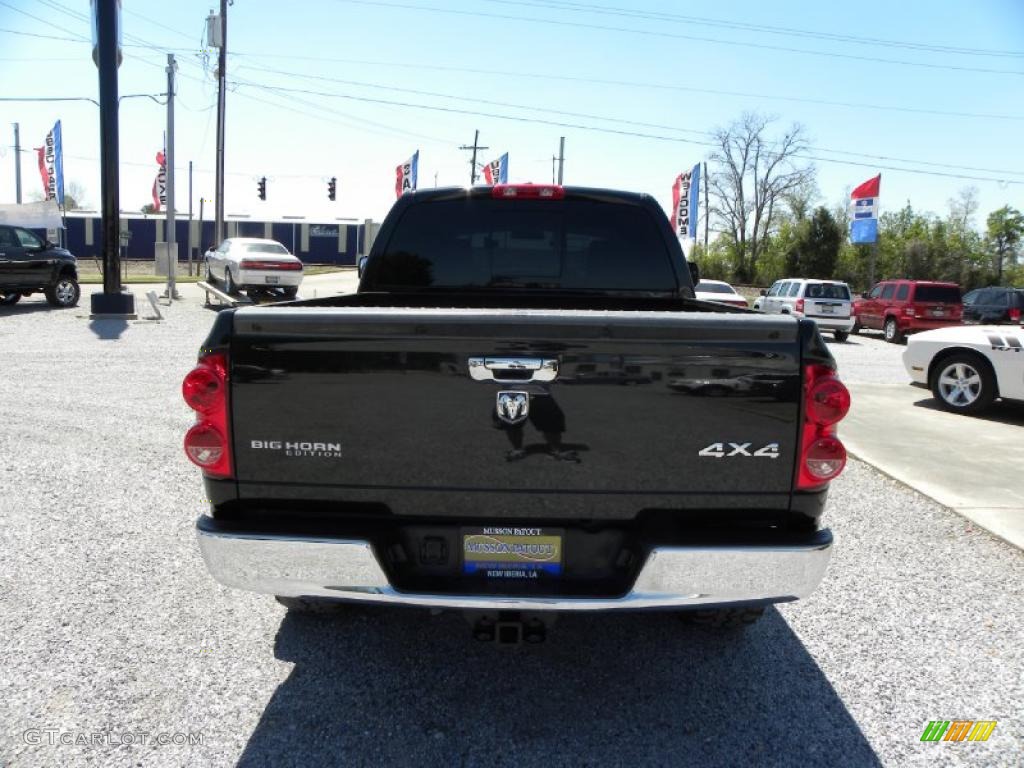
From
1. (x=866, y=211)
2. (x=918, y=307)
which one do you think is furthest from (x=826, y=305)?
(x=866, y=211)

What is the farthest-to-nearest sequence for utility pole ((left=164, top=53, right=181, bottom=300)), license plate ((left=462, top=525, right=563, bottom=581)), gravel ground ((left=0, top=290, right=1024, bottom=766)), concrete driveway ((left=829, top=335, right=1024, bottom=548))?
utility pole ((left=164, top=53, right=181, bottom=300)) → concrete driveway ((left=829, top=335, right=1024, bottom=548)) → gravel ground ((left=0, top=290, right=1024, bottom=766)) → license plate ((left=462, top=525, right=563, bottom=581))

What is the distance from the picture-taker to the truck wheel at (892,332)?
68.2 ft

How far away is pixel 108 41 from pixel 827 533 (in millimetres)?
17989

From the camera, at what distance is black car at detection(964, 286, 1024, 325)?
20.0m

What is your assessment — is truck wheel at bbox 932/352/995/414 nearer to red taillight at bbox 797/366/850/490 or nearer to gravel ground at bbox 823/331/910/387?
gravel ground at bbox 823/331/910/387

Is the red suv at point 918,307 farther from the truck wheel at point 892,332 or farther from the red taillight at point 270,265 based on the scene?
the red taillight at point 270,265

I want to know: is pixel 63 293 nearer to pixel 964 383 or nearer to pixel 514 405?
pixel 964 383

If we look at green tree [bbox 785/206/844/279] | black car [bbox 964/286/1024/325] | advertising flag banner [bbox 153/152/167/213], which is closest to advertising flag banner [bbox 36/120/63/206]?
advertising flag banner [bbox 153/152/167/213]

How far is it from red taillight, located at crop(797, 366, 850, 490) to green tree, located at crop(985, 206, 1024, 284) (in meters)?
75.5

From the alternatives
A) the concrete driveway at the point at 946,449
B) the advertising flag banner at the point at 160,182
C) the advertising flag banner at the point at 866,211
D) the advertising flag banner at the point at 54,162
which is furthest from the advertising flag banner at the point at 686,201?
the advertising flag banner at the point at 54,162

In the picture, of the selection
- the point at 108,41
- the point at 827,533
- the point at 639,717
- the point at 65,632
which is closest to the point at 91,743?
the point at 65,632

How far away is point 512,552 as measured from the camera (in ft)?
8.20

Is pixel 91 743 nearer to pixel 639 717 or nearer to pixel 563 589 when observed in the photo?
pixel 563 589

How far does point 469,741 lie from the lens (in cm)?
261
